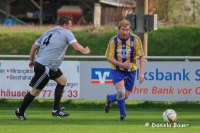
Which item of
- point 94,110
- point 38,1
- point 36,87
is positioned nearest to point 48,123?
point 36,87

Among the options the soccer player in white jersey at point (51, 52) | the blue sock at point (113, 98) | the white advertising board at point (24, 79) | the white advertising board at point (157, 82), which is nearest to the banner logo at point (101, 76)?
the white advertising board at point (157, 82)

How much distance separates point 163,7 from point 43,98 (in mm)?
26615

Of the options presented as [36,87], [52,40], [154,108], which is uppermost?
[52,40]

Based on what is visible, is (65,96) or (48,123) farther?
(65,96)

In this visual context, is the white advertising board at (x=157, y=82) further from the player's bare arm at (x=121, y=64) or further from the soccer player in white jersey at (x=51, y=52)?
the player's bare arm at (x=121, y=64)

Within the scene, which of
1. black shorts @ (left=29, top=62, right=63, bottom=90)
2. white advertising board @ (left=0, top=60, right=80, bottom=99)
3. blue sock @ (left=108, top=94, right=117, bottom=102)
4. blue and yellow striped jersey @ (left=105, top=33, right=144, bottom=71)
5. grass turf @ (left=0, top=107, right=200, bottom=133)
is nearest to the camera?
grass turf @ (left=0, top=107, right=200, bottom=133)

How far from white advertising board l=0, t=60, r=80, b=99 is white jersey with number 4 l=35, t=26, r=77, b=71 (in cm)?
431

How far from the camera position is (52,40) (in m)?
12.9

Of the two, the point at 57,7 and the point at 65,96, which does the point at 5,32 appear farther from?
the point at 65,96

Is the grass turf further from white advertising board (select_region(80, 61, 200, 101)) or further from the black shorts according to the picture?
white advertising board (select_region(80, 61, 200, 101))

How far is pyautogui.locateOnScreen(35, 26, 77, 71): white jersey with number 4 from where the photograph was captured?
12.9 meters

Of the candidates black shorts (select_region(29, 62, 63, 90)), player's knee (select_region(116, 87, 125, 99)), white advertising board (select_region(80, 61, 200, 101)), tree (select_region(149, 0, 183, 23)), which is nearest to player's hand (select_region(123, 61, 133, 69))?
player's knee (select_region(116, 87, 125, 99))

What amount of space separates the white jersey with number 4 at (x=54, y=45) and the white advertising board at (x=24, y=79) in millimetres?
4310

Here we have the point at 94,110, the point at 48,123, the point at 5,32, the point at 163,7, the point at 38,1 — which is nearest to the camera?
the point at 48,123
